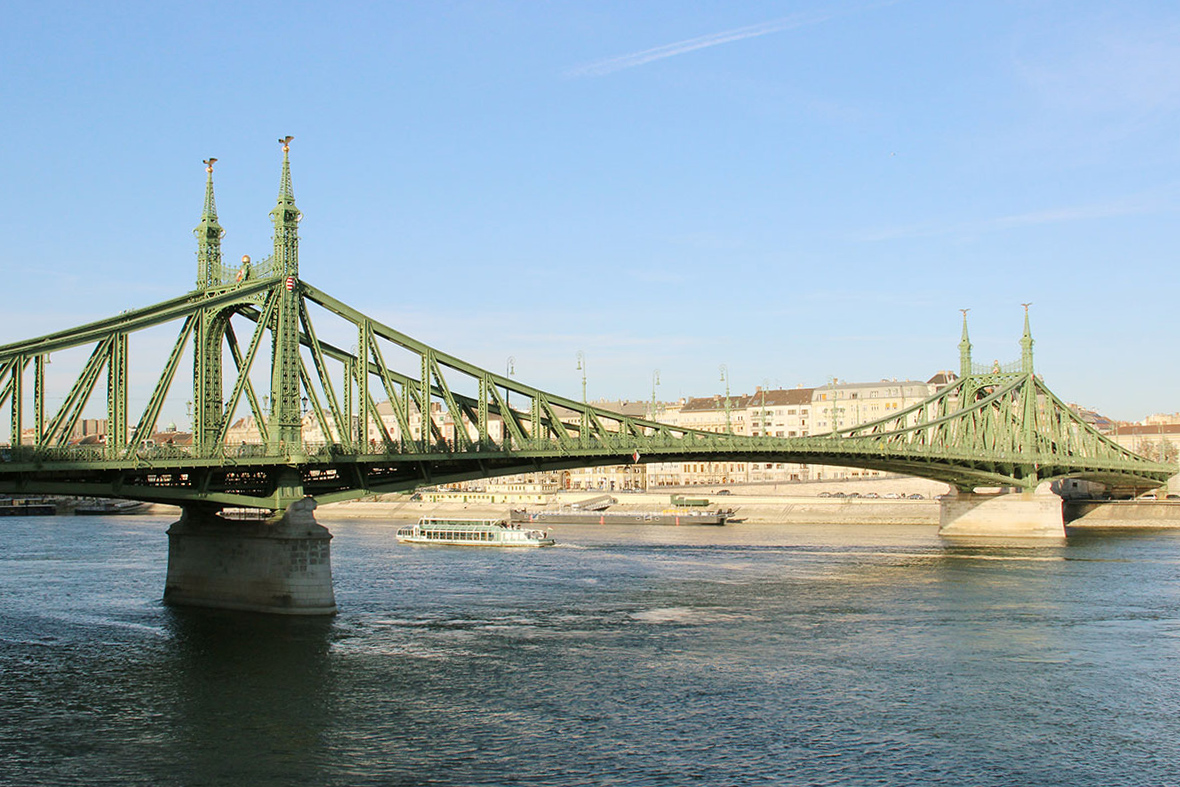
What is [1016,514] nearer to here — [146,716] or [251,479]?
[251,479]

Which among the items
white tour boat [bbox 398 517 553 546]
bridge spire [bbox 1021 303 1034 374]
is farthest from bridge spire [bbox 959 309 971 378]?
white tour boat [bbox 398 517 553 546]

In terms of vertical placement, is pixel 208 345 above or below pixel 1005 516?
above

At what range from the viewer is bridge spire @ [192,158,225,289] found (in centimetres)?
6594

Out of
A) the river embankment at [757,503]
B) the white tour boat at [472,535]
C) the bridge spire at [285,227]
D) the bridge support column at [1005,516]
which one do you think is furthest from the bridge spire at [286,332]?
the river embankment at [757,503]

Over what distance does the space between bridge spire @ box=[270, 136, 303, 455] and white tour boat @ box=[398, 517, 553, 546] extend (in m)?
55.4

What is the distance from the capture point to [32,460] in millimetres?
52594

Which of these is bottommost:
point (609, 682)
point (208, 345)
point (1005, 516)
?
point (609, 682)

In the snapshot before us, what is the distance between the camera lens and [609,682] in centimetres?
4622

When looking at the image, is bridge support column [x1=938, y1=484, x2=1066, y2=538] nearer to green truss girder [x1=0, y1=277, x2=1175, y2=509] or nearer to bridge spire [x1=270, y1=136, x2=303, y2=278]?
green truss girder [x1=0, y1=277, x2=1175, y2=509]

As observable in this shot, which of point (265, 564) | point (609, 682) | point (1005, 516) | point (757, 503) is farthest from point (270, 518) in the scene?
point (757, 503)

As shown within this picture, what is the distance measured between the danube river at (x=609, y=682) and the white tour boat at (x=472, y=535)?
3324cm

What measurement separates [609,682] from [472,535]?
76.4 m

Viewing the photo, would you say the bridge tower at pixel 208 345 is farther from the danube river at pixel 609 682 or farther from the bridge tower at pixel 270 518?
the danube river at pixel 609 682

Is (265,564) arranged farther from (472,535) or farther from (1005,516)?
(1005,516)
